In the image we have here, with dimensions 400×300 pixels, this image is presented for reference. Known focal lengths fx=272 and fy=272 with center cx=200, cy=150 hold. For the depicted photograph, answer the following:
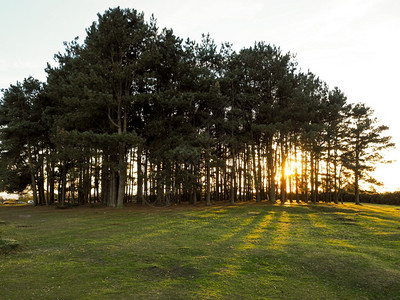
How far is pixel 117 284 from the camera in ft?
21.5

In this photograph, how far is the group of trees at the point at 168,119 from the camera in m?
26.8

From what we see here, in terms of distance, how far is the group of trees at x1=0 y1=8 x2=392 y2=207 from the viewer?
26766 mm

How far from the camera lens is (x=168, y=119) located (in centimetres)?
2936

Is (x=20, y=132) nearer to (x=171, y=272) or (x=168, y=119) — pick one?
(x=168, y=119)

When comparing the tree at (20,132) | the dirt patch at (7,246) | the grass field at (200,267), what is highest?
the tree at (20,132)

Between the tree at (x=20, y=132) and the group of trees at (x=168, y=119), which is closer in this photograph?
the group of trees at (x=168, y=119)

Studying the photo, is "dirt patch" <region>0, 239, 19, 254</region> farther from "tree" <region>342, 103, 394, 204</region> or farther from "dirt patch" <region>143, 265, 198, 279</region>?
"tree" <region>342, 103, 394, 204</region>

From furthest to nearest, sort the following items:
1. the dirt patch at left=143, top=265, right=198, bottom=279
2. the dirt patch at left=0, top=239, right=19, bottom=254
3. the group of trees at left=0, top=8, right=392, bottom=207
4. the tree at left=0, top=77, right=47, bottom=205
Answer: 1. the tree at left=0, top=77, right=47, bottom=205
2. the group of trees at left=0, top=8, right=392, bottom=207
3. the dirt patch at left=0, top=239, right=19, bottom=254
4. the dirt patch at left=143, top=265, right=198, bottom=279

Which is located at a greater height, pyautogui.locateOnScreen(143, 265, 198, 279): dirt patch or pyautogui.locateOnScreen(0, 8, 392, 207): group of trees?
pyautogui.locateOnScreen(0, 8, 392, 207): group of trees


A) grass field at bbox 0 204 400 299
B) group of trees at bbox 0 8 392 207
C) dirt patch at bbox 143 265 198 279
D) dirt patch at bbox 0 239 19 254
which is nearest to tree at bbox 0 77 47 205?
group of trees at bbox 0 8 392 207

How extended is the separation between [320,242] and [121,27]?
82.5ft

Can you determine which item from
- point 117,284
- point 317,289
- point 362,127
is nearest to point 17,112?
point 117,284

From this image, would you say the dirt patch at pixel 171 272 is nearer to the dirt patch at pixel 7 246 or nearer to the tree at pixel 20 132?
the dirt patch at pixel 7 246

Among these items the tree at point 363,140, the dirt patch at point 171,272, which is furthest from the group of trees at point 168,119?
the dirt patch at point 171,272
